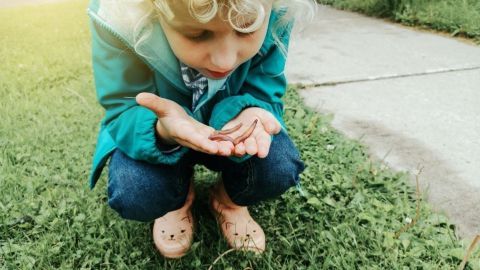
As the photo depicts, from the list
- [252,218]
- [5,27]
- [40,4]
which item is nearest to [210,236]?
[252,218]

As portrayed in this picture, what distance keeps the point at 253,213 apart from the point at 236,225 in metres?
0.17

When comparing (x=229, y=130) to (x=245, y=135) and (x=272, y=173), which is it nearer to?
(x=245, y=135)

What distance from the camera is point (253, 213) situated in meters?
1.79

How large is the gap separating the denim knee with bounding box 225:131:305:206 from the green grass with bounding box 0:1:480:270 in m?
0.17

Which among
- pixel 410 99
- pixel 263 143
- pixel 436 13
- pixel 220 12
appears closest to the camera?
pixel 220 12

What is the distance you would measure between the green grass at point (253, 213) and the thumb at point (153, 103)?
0.51m

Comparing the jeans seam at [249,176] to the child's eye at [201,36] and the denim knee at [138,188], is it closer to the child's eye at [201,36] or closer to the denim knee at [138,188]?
the denim knee at [138,188]

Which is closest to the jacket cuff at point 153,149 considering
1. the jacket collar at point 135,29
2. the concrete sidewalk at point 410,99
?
the jacket collar at point 135,29

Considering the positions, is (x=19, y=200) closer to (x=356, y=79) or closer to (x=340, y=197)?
(x=340, y=197)

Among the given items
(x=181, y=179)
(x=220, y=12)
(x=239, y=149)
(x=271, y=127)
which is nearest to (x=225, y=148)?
(x=239, y=149)

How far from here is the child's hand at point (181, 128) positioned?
1.17 metres

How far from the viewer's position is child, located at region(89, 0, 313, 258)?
1.19 m

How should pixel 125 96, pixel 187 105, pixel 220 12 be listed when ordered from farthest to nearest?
pixel 187 105 < pixel 125 96 < pixel 220 12

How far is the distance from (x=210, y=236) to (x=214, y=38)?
730mm
